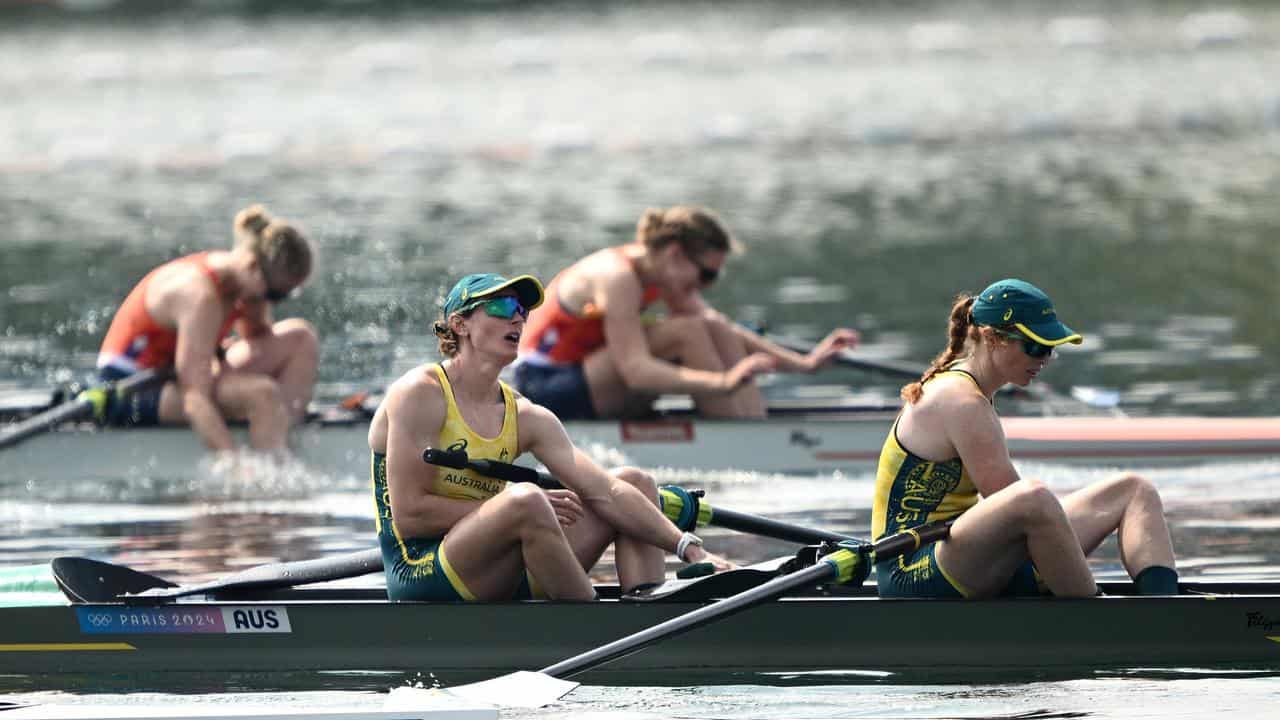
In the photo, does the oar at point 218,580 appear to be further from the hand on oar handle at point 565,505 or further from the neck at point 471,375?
the neck at point 471,375

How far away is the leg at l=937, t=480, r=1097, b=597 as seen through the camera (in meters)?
7.17

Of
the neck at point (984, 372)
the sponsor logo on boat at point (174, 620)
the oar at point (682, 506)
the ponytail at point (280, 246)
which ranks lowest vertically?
the sponsor logo on boat at point (174, 620)

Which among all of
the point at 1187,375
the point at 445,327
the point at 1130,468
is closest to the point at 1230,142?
the point at 1187,375

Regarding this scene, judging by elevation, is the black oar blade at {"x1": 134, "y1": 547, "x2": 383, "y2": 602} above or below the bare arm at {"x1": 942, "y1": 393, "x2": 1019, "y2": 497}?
below

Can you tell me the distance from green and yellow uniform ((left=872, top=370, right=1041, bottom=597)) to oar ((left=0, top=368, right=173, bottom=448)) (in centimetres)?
568

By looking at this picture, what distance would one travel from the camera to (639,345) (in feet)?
39.1

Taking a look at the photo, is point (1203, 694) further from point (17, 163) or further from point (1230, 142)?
point (17, 163)

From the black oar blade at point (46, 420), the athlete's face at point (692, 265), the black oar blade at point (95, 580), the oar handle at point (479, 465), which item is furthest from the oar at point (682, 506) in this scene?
the black oar blade at point (46, 420)

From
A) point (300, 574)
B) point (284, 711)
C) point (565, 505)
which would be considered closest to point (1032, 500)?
point (565, 505)

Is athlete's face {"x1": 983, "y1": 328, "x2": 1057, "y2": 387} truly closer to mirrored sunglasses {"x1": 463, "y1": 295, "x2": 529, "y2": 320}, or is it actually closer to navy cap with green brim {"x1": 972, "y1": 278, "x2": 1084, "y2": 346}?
navy cap with green brim {"x1": 972, "y1": 278, "x2": 1084, "y2": 346}

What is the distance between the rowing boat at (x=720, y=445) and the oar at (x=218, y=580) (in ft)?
13.0

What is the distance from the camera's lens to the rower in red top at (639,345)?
11.7 m

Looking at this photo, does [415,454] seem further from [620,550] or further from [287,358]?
[287,358]

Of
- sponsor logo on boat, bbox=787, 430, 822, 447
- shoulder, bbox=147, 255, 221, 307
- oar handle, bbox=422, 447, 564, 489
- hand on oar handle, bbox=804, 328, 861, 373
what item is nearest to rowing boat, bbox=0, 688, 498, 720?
oar handle, bbox=422, 447, 564, 489
